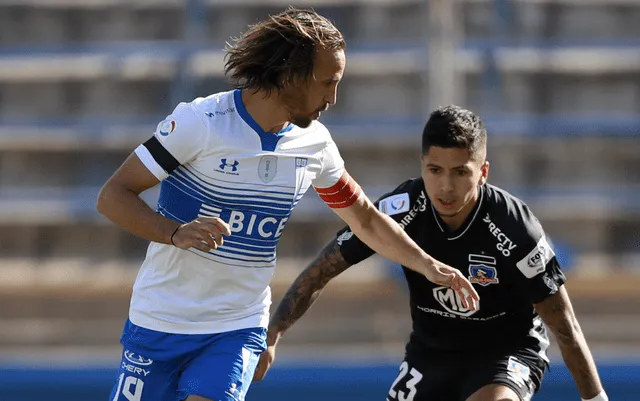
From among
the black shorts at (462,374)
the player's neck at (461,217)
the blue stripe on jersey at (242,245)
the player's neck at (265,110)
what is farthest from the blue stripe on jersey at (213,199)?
the black shorts at (462,374)

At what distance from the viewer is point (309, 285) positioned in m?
3.93

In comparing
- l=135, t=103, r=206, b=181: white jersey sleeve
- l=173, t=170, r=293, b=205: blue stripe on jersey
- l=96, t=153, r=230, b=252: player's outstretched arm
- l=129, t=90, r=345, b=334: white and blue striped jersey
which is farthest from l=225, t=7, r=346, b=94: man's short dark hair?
l=96, t=153, r=230, b=252: player's outstretched arm

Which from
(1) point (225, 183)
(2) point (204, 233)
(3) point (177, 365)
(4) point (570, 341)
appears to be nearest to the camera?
(2) point (204, 233)

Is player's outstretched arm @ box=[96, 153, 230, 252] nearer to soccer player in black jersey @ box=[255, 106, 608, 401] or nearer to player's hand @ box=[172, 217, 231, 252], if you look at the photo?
player's hand @ box=[172, 217, 231, 252]

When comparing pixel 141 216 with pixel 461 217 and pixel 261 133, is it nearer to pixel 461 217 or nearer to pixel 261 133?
pixel 261 133

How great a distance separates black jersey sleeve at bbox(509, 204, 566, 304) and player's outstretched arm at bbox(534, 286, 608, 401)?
48 millimetres

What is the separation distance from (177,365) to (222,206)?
582 mm

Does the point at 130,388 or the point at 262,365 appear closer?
the point at 130,388

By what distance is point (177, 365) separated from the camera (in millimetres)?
3312

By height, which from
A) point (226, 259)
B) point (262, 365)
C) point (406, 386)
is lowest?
point (406, 386)

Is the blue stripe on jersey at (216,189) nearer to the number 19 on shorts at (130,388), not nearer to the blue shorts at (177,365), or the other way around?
the blue shorts at (177,365)

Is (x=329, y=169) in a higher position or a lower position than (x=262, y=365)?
higher

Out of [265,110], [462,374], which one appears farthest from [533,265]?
[265,110]

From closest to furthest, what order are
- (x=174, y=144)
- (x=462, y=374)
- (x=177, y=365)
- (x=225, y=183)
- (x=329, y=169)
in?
(x=174, y=144) → (x=225, y=183) → (x=177, y=365) → (x=329, y=169) → (x=462, y=374)
